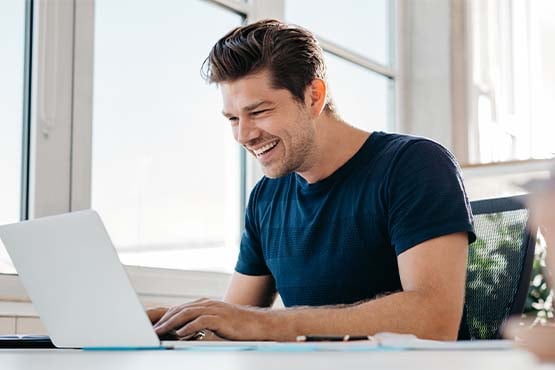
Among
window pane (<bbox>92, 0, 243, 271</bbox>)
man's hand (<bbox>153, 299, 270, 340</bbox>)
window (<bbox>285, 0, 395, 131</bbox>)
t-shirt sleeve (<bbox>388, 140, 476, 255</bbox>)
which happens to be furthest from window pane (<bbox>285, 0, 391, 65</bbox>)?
man's hand (<bbox>153, 299, 270, 340</bbox>)

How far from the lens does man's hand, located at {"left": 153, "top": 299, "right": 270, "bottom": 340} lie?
1158 mm

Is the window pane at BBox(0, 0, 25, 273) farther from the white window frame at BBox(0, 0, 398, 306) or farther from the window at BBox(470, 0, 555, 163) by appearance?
the window at BBox(470, 0, 555, 163)

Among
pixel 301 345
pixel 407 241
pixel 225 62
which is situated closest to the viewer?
pixel 301 345

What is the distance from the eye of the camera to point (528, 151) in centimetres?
381

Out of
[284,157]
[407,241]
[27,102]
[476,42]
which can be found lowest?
[407,241]

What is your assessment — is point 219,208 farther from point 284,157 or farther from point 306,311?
point 306,311

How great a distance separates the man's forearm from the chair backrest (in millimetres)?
171

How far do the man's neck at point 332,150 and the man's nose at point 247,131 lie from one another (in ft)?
0.43

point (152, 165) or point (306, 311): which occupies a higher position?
point (152, 165)

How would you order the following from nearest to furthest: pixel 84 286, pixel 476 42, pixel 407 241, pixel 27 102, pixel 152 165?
1. pixel 84 286
2. pixel 407 241
3. pixel 27 102
4. pixel 152 165
5. pixel 476 42

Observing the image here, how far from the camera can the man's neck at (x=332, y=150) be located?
1.83 metres

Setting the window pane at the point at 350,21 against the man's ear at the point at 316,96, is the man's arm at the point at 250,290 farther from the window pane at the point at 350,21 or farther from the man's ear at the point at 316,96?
the window pane at the point at 350,21

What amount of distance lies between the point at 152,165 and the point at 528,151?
1955 millimetres

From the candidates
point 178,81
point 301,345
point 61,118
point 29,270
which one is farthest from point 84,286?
point 178,81
